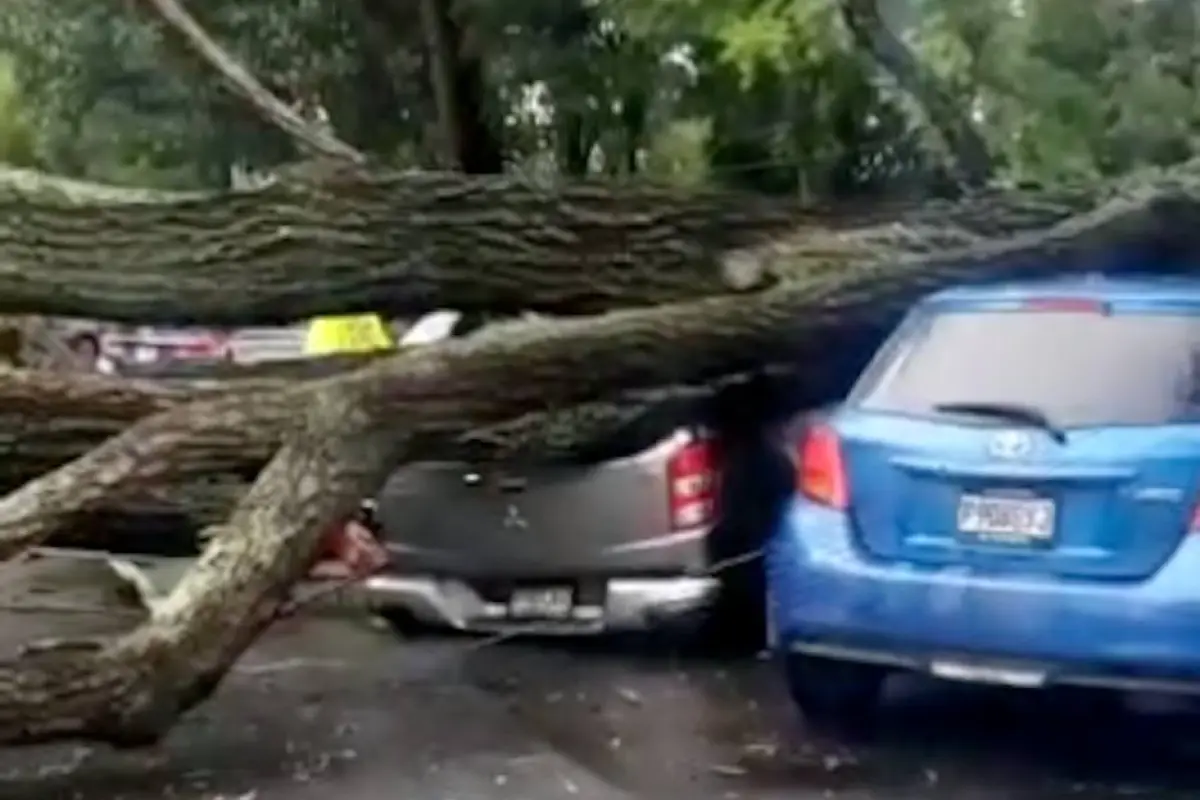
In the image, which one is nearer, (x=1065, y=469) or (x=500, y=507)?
(x=1065, y=469)

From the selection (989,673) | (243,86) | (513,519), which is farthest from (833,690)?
(243,86)

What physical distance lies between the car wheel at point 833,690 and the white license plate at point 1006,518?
0.96 meters

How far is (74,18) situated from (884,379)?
13.3 m

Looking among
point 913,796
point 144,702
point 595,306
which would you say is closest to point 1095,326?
point 913,796

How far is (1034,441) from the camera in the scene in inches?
276

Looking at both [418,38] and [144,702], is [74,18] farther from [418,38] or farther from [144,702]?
[144,702]

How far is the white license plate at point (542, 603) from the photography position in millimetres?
9125

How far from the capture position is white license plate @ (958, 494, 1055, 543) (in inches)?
273

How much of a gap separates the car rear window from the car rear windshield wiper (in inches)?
0.8

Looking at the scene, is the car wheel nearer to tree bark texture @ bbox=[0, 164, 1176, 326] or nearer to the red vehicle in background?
tree bark texture @ bbox=[0, 164, 1176, 326]

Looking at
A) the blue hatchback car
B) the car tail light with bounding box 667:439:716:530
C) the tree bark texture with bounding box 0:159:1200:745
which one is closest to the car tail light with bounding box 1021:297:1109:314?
the blue hatchback car

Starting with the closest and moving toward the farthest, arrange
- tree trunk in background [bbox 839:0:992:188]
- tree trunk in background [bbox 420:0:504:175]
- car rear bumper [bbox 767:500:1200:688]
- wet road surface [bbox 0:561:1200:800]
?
car rear bumper [bbox 767:500:1200:688] < wet road surface [bbox 0:561:1200:800] < tree trunk in background [bbox 839:0:992:188] < tree trunk in background [bbox 420:0:504:175]

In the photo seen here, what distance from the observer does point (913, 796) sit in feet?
23.0

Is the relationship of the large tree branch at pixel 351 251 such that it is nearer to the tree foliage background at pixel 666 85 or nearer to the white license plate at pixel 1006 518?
the white license plate at pixel 1006 518
